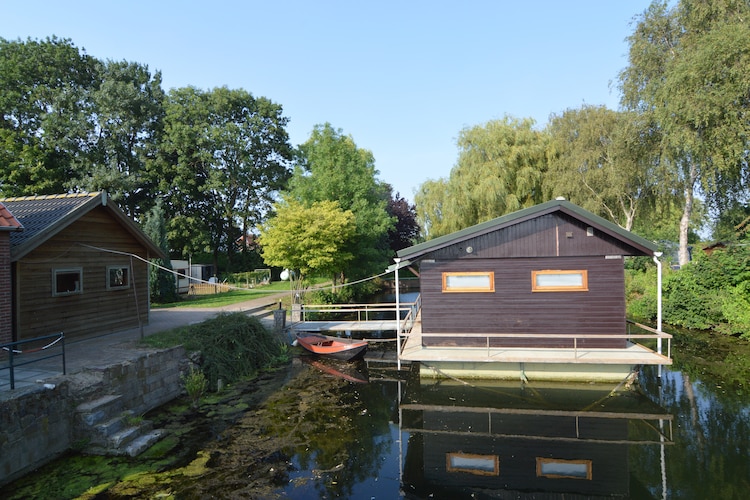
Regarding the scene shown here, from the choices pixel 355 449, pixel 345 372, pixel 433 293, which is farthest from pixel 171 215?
pixel 355 449

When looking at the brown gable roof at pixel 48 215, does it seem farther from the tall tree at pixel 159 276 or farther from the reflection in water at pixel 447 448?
the tall tree at pixel 159 276

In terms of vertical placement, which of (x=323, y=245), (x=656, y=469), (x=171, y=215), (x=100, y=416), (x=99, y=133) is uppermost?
(x=99, y=133)

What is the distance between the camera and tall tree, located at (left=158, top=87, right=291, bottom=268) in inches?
1537

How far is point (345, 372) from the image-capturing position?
51.0ft

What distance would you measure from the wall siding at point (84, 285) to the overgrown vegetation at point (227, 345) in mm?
2143

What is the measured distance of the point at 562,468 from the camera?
862cm

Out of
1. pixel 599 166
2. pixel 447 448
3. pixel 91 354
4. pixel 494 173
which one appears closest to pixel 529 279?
pixel 447 448

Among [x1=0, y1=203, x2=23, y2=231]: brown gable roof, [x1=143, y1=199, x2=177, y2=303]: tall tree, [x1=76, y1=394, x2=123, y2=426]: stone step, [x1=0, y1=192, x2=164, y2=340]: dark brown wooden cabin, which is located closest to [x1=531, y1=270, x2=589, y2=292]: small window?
[x1=76, y1=394, x2=123, y2=426]: stone step

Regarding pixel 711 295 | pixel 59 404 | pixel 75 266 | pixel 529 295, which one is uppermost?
pixel 75 266

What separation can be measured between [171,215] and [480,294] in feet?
113

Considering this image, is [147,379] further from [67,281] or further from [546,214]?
[546,214]

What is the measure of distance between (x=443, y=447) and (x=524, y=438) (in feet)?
6.01

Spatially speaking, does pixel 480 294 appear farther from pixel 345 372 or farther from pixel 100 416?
pixel 100 416

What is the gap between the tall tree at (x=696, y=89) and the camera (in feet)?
65.9
